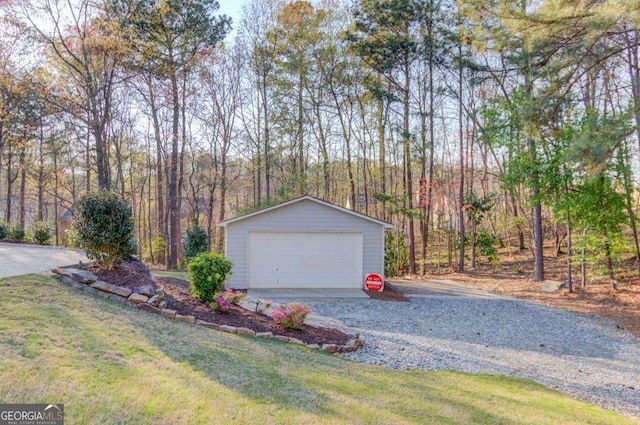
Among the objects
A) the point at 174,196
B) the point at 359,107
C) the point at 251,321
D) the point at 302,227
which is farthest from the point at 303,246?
the point at 359,107

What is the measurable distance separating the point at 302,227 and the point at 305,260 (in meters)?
1.04

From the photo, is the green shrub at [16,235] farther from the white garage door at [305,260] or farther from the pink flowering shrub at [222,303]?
the pink flowering shrub at [222,303]

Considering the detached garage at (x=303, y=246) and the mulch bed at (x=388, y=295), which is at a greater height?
the detached garage at (x=303, y=246)

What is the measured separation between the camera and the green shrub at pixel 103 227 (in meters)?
6.79

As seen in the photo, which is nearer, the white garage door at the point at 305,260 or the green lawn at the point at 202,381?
the green lawn at the point at 202,381

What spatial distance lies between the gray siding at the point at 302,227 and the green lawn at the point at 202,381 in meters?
6.12

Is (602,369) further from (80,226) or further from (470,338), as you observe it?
(80,226)

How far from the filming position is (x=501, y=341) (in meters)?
7.34

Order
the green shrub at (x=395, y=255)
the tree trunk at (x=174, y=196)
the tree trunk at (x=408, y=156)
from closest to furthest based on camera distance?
1. the green shrub at (x=395, y=255)
2. the tree trunk at (x=408, y=156)
3. the tree trunk at (x=174, y=196)

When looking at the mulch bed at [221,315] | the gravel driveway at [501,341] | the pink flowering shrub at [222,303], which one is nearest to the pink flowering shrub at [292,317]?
the mulch bed at [221,315]

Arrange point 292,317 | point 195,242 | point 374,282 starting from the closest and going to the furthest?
point 292,317 < point 374,282 < point 195,242

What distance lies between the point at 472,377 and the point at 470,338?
2.52 m

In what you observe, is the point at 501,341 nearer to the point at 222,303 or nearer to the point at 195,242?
the point at 222,303

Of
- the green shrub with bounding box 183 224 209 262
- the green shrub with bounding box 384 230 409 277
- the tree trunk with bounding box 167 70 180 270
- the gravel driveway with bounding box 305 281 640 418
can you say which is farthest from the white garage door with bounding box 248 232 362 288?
the tree trunk with bounding box 167 70 180 270
